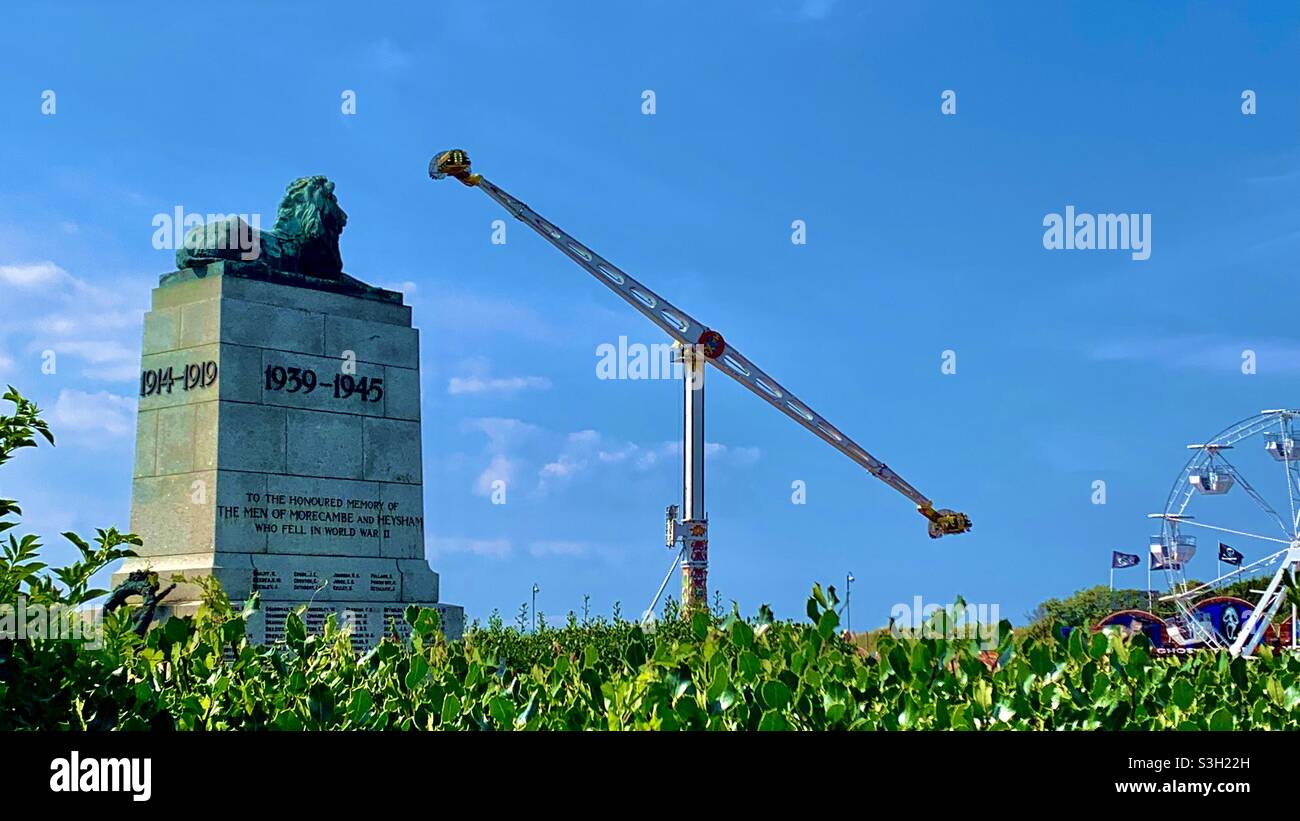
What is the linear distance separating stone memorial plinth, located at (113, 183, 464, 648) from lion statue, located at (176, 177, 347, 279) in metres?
0.31

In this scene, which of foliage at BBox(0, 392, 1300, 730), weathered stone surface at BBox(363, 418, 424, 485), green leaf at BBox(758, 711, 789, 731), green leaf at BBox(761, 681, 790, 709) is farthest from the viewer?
weathered stone surface at BBox(363, 418, 424, 485)

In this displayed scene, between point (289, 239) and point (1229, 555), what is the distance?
108ft

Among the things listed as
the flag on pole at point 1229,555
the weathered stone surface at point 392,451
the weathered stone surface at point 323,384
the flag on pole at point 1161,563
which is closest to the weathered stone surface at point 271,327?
the weathered stone surface at point 323,384

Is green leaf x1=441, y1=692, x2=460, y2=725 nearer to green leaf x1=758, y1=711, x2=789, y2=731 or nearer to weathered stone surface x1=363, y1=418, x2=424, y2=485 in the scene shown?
green leaf x1=758, y1=711, x2=789, y2=731

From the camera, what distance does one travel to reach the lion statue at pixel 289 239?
20594 millimetres

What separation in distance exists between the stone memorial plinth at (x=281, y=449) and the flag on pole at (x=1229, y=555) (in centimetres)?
2998

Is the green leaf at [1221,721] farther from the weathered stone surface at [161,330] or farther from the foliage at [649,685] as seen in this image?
the weathered stone surface at [161,330]

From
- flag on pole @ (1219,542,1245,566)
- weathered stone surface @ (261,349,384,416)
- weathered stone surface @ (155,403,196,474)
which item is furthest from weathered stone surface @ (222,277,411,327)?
flag on pole @ (1219,542,1245,566)

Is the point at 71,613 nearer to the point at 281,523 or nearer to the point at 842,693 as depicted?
the point at 842,693

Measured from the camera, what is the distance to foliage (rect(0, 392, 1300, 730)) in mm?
4469

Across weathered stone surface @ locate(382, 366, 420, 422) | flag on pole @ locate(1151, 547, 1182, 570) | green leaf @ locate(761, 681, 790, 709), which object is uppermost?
weathered stone surface @ locate(382, 366, 420, 422)

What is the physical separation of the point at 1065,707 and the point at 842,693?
802 millimetres
